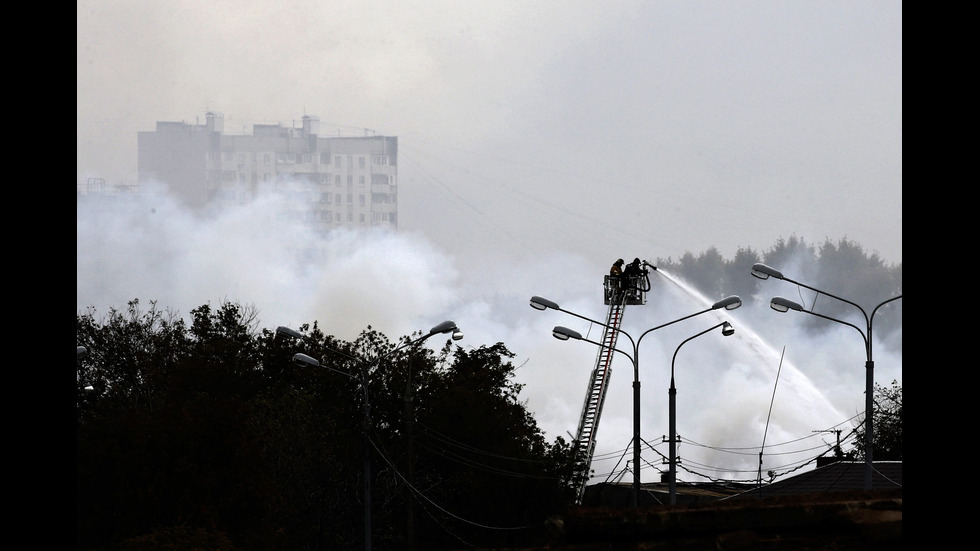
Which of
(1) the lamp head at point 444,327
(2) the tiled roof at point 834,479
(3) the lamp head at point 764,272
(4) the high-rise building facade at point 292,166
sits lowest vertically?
(2) the tiled roof at point 834,479

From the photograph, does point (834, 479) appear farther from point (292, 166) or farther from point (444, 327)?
point (292, 166)

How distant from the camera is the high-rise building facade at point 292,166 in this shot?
160500 mm

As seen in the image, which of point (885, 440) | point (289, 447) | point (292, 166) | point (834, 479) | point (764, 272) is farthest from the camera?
point (292, 166)

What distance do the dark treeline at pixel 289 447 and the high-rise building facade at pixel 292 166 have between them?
98.8 m

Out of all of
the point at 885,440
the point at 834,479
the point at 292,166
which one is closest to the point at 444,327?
the point at 834,479

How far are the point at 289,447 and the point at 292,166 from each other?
427 ft

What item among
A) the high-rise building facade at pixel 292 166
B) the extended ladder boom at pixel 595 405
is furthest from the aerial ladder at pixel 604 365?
the high-rise building facade at pixel 292 166

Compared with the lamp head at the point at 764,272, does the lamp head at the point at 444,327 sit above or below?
below

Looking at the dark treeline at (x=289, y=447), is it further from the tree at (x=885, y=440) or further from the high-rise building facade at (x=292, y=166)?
the high-rise building facade at (x=292, y=166)

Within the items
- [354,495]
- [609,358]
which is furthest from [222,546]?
[609,358]

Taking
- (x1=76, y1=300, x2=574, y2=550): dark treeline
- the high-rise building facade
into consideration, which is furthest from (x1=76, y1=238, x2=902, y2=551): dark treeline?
the high-rise building facade

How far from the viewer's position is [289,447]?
134ft

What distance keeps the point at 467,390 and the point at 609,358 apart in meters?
5.48

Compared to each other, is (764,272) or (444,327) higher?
(764,272)
